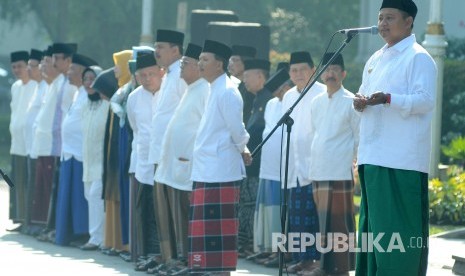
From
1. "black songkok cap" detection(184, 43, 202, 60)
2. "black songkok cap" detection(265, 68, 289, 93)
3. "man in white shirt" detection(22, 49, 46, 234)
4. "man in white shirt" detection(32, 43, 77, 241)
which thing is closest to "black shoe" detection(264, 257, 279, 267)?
"black songkok cap" detection(265, 68, 289, 93)

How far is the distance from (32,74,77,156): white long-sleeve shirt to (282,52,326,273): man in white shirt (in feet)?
12.2

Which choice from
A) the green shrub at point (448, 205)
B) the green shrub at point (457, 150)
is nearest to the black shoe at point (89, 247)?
the green shrub at point (448, 205)

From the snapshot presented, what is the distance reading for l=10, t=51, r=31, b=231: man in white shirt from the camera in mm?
17672

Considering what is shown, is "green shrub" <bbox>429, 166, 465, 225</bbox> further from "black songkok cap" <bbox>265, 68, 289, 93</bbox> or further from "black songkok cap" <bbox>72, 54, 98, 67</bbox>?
"black songkok cap" <bbox>72, 54, 98, 67</bbox>

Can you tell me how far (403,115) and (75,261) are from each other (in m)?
5.80

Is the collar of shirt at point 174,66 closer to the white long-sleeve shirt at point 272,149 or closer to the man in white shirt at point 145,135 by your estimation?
the man in white shirt at point 145,135

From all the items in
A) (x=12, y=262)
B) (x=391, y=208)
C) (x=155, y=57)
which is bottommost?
(x=12, y=262)

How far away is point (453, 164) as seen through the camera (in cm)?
2083

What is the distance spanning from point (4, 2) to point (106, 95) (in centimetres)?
2515

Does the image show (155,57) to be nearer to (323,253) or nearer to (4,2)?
(323,253)

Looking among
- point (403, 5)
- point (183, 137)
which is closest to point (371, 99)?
point (403, 5)

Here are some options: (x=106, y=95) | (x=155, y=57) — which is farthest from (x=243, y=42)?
(x=155, y=57)

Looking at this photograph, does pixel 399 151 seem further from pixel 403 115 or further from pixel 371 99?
pixel 371 99

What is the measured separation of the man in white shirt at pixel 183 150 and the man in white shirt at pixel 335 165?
1.07 metres
